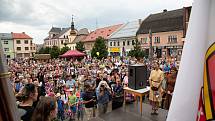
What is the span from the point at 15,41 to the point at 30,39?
647cm

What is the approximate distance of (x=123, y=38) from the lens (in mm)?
55656

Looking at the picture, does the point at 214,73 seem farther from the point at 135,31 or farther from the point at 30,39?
the point at 30,39

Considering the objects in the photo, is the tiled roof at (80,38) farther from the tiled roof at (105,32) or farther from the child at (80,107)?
the child at (80,107)

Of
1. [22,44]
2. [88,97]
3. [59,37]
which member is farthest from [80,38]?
[88,97]

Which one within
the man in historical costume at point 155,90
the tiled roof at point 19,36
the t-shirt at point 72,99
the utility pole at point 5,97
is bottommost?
the t-shirt at point 72,99

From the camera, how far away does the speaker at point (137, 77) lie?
22.5ft

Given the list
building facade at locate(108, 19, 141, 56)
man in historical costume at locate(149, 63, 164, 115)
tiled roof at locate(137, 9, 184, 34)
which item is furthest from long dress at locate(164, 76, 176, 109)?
building facade at locate(108, 19, 141, 56)

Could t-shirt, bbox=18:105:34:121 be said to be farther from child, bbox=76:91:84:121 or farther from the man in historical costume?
child, bbox=76:91:84:121

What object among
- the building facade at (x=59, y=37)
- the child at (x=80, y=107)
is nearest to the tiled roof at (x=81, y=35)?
the building facade at (x=59, y=37)


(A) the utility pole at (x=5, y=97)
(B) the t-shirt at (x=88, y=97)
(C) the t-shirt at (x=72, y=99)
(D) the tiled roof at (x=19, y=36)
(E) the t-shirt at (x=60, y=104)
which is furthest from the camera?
(D) the tiled roof at (x=19, y=36)

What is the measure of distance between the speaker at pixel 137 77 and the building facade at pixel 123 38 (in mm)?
45679

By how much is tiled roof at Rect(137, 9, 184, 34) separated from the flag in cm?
4367

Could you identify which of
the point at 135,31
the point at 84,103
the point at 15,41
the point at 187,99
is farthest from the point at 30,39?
the point at 187,99

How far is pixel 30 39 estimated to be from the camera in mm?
93125
